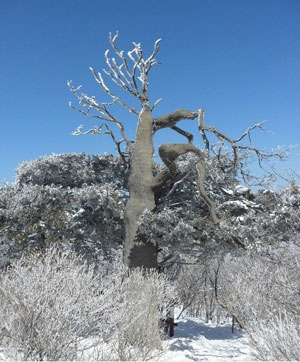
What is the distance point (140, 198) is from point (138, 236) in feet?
3.87

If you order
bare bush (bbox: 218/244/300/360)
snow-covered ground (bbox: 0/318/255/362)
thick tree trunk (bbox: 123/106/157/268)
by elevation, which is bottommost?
snow-covered ground (bbox: 0/318/255/362)

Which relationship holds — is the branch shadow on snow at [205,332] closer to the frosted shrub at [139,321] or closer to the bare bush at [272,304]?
the bare bush at [272,304]

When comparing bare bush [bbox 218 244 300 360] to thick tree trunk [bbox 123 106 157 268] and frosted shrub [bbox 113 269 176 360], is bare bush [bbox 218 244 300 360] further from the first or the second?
thick tree trunk [bbox 123 106 157 268]

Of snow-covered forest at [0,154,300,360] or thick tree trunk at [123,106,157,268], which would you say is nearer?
snow-covered forest at [0,154,300,360]

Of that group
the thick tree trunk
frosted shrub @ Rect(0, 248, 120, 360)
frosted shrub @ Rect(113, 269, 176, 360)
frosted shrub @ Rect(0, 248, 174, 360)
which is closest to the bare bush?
frosted shrub @ Rect(113, 269, 176, 360)

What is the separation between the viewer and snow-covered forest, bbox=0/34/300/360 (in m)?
6.15

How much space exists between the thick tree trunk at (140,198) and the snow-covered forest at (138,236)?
0.03 meters

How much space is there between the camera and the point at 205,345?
12562 millimetres

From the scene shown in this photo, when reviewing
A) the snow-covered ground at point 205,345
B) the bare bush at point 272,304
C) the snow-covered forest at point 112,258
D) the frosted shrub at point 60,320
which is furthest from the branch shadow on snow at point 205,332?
the frosted shrub at point 60,320

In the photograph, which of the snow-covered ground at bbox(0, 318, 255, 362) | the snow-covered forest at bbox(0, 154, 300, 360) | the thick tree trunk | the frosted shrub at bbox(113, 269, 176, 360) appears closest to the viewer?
the snow-covered forest at bbox(0, 154, 300, 360)

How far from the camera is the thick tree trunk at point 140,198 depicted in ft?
35.7

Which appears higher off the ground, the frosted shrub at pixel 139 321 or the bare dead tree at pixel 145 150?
the bare dead tree at pixel 145 150

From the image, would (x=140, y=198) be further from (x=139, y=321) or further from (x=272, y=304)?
(x=272, y=304)

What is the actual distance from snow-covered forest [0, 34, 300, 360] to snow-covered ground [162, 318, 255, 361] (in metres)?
0.17
